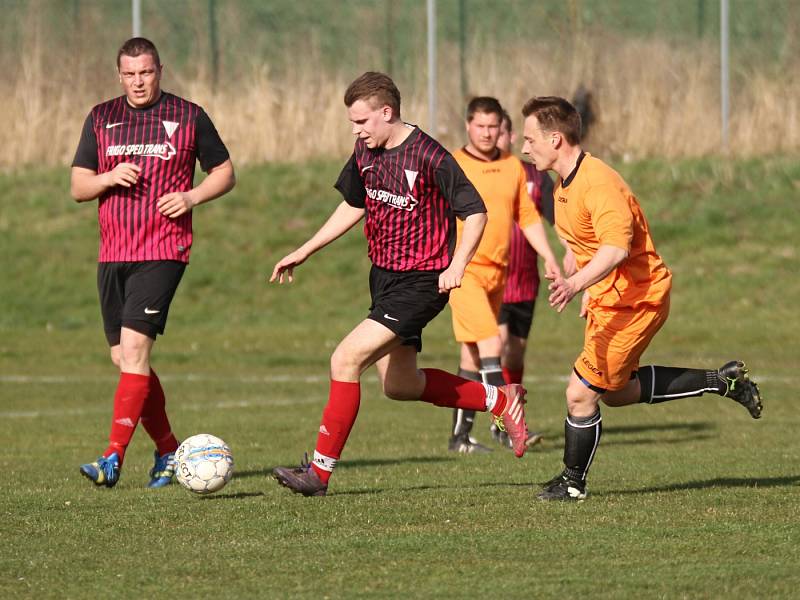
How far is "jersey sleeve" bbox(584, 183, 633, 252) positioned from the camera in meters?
7.11

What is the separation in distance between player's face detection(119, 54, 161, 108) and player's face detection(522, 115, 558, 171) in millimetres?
2285

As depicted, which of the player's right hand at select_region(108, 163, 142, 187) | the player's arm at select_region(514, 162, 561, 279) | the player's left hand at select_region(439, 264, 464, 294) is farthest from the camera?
the player's arm at select_region(514, 162, 561, 279)

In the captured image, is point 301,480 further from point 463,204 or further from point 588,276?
point 588,276

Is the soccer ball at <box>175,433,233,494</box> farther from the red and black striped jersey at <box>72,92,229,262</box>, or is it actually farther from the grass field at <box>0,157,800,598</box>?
the red and black striped jersey at <box>72,92,229,262</box>

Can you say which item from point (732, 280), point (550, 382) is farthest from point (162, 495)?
point (732, 280)

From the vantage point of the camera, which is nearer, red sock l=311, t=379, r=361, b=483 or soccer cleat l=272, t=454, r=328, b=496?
soccer cleat l=272, t=454, r=328, b=496

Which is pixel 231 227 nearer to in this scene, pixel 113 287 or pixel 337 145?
pixel 337 145

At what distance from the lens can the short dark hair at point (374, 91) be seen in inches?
305

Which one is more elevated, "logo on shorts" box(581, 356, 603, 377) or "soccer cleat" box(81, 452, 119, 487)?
"logo on shorts" box(581, 356, 603, 377)

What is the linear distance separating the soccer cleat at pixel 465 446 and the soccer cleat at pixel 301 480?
2.96 metres

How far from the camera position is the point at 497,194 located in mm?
11016

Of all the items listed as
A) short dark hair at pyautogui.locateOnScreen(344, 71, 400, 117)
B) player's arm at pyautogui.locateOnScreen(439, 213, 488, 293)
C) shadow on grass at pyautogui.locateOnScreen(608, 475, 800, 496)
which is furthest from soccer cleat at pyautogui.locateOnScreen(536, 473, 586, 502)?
short dark hair at pyautogui.locateOnScreen(344, 71, 400, 117)

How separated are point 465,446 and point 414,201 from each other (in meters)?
3.27

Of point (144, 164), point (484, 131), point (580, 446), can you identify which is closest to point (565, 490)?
point (580, 446)
